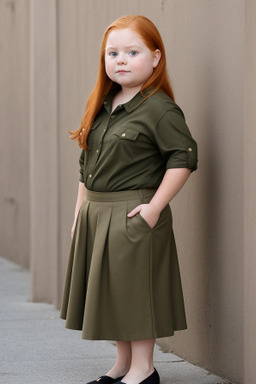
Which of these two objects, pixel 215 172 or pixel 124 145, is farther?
pixel 215 172

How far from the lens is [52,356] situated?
4945 mm

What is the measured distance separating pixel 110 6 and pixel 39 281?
234cm

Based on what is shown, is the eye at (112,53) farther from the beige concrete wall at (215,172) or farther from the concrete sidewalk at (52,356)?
the concrete sidewalk at (52,356)

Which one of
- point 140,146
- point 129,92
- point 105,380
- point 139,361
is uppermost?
point 129,92

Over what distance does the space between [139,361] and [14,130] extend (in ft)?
22.0

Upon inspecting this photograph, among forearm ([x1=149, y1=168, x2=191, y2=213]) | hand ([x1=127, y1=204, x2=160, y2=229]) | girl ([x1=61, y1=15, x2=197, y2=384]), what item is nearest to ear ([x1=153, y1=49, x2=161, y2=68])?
girl ([x1=61, y1=15, x2=197, y2=384])

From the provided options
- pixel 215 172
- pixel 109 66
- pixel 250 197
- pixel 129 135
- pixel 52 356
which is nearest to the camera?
pixel 250 197

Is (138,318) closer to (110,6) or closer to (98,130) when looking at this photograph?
(98,130)

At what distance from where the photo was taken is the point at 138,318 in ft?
12.6

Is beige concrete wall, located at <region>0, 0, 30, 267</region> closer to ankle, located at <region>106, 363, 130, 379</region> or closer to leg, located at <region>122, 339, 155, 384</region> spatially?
ankle, located at <region>106, 363, 130, 379</region>

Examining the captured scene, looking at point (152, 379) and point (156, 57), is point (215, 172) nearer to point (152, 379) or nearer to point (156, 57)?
point (156, 57)

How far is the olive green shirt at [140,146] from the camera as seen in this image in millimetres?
3844

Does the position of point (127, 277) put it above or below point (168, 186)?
below

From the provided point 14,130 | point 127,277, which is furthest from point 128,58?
point 14,130
